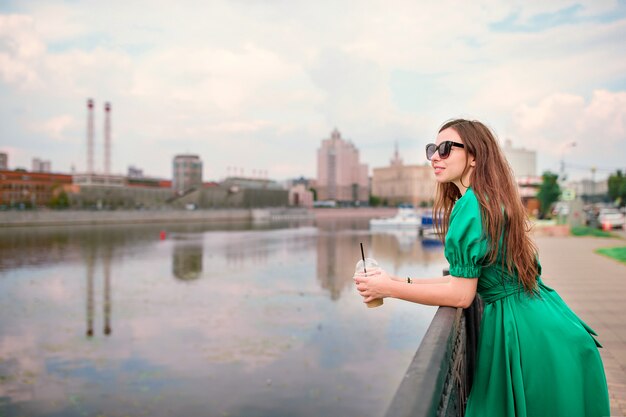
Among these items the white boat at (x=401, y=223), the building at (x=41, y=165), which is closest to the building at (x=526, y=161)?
the white boat at (x=401, y=223)

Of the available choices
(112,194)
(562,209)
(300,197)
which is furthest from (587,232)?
(300,197)

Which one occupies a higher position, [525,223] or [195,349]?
[525,223]

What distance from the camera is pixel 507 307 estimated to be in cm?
237

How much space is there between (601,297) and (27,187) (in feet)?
377

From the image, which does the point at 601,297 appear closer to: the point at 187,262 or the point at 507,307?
the point at 507,307

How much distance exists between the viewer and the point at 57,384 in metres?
9.49

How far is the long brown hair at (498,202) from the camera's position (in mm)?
2301

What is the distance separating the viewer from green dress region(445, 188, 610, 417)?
2248 millimetres

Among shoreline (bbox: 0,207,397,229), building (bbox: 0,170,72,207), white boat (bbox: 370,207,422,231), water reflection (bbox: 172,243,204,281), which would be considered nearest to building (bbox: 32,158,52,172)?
building (bbox: 0,170,72,207)

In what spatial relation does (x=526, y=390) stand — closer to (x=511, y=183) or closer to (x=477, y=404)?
(x=477, y=404)

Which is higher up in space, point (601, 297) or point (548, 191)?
point (548, 191)

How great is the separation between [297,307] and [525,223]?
1392 centimetres

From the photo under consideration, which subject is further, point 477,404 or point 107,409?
point 107,409

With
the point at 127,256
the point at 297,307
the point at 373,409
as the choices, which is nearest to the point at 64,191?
the point at 127,256
